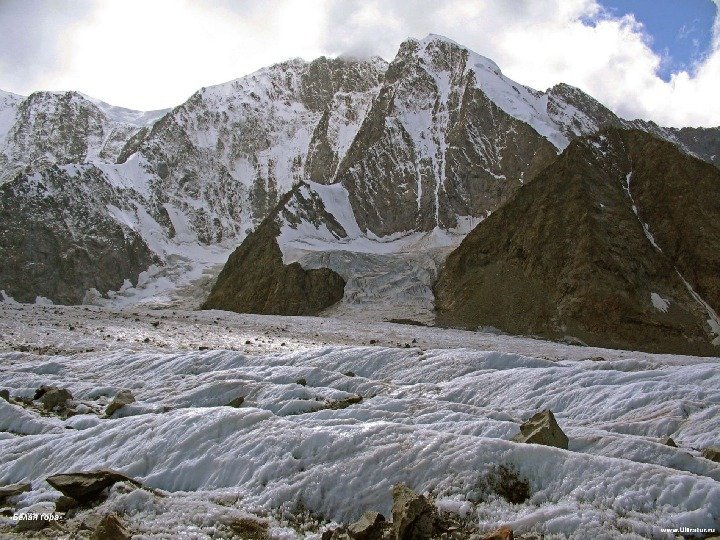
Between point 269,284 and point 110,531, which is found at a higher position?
point 269,284

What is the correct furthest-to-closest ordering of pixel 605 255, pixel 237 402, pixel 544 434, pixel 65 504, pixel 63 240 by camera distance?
1. pixel 63 240
2. pixel 605 255
3. pixel 237 402
4. pixel 544 434
5. pixel 65 504

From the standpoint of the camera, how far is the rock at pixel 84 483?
8344 mm

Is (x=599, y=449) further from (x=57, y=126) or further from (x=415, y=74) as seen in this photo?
(x=57, y=126)

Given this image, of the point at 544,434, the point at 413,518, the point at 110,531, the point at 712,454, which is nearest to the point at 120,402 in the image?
the point at 110,531

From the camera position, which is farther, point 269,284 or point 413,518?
point 269,284

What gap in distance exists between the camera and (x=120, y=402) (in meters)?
13.1

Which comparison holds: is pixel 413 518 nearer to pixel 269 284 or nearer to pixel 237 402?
pixel 237 402

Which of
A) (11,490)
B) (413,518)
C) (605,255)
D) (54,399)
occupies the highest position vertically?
(605,255)

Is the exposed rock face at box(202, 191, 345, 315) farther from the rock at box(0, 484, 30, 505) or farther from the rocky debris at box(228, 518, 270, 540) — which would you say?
the rocky debris at box(228, 518, 270, 540)

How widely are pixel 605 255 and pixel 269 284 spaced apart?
44.5m

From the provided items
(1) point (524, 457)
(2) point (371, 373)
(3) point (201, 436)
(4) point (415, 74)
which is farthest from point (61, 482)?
(4) point (415, 74)

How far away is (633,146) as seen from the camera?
72312mm

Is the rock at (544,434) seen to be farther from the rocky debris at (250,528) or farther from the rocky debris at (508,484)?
the rocky debris at (250,528)

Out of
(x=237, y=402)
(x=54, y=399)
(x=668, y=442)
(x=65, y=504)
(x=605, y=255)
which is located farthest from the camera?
(x=605, y=255)
